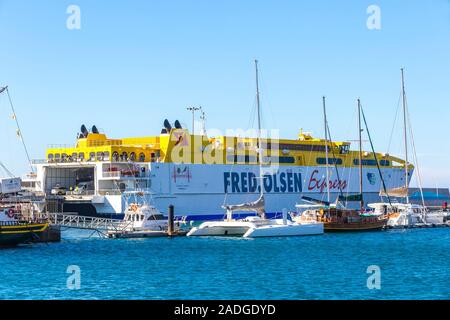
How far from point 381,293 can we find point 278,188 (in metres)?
55.5

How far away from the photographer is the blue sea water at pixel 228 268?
3089cm

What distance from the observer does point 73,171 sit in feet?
268

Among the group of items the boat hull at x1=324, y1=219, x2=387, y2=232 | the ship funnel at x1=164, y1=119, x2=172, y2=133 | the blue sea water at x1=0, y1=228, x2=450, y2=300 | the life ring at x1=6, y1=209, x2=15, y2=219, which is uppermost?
the ship funnel at x1=164, y1=119, x2=172, y2=133

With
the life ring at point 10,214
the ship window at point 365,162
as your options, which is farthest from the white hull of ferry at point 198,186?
the life ring at point 10,214

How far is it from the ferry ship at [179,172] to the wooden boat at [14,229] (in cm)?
2570

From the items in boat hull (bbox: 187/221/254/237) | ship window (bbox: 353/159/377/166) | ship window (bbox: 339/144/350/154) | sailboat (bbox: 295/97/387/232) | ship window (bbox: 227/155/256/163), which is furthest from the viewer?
ship window (bbox: 353/159/377/166)

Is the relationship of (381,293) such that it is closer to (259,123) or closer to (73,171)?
(259,123)

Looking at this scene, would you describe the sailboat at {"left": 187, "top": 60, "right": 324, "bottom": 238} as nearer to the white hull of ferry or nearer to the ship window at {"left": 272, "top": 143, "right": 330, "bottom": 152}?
the white hull of ferry

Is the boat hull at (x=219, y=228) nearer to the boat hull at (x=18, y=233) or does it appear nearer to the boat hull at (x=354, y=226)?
the boat hull at (x=354, y=226)

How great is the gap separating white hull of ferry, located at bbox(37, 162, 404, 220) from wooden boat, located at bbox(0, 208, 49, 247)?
85.1 ft

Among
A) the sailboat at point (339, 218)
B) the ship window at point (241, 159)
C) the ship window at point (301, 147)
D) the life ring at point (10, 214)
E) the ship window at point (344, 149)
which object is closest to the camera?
the life ring at point (10, 214)

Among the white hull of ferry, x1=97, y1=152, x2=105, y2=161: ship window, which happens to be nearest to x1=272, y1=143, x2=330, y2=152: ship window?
the white hull of ferry

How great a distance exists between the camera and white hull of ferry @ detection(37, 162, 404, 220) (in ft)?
247
